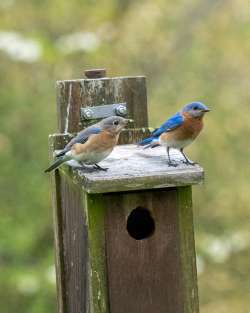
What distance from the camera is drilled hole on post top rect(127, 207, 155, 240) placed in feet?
10.8

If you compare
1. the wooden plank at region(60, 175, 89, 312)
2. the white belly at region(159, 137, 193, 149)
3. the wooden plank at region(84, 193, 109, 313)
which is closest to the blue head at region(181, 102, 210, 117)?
the white belly at region(159, 137, 193, 149)

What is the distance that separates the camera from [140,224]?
3.44 meters

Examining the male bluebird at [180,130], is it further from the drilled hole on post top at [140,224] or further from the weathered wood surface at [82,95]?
A: the drilled hole on post top at [140,224]

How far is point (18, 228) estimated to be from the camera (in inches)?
335

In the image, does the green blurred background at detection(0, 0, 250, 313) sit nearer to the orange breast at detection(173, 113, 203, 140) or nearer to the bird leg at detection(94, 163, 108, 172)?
the orange breast at detection(173, 113, 203, 140)

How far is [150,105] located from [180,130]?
531 centimetres

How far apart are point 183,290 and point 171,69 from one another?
621 centimetres

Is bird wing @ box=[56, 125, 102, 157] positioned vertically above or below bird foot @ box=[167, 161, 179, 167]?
above

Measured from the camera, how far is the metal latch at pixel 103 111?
376 cm

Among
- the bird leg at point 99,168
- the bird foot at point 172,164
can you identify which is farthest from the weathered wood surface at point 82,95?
the bird foot at point 172,164

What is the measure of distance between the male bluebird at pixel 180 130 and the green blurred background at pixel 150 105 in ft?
14.6

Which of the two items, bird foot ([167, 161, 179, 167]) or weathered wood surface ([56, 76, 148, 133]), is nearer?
bird foot ([167, 161, 179, 167])

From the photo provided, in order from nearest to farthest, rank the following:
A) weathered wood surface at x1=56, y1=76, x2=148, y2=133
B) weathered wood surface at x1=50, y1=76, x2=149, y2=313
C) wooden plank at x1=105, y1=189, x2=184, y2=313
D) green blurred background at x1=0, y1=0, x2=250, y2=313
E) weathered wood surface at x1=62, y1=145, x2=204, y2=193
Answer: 1. weathered wood surface at x1=62, y1=145, x2=204, y2=193
2. wooden plank at x1=105, y1=189, x2=184, y2=313
3. weathered wood surface at x1=50, y1=76, x2=149, y2=313
4. weathered wood surface at x1=56, y1=76, x2=148, y2=133
5. green blurred background at x1=0, y1=0, x2=250, y2=313

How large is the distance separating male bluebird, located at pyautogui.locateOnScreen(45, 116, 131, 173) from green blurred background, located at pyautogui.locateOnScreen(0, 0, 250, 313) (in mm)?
4775
